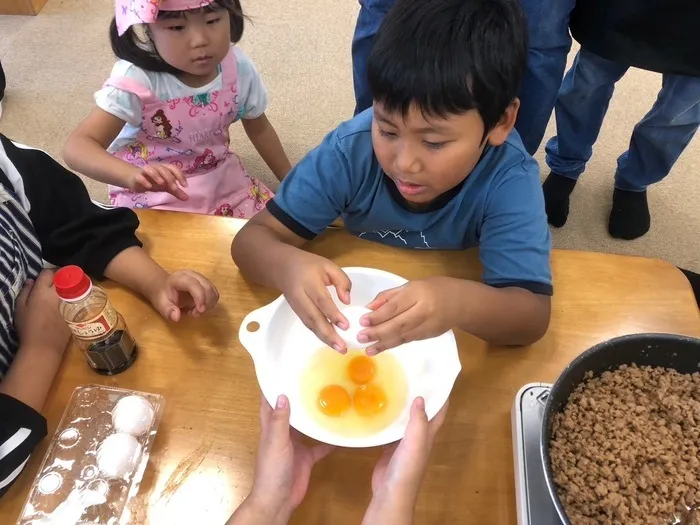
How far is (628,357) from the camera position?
2.12ft

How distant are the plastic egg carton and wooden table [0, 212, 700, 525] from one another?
15mm

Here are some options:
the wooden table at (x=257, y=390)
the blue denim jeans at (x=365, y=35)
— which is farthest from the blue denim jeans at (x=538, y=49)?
the wooden table at (x=257, y=390)

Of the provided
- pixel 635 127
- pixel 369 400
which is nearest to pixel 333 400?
pixel 369 400

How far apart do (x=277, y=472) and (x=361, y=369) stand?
0.18 metres

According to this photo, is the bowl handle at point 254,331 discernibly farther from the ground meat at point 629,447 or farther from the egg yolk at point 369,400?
the ground meat at point 629,447

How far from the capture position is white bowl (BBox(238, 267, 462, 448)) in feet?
2.21

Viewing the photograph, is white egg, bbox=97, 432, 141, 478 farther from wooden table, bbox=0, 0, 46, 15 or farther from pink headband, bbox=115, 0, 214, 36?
wooden table, bbox=0, 0, 46, 15

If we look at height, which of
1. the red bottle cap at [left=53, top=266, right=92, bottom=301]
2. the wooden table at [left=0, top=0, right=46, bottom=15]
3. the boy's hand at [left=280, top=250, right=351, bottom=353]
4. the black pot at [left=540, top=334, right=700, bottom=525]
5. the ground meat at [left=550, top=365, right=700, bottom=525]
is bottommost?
the wooden table at [left=0, top=0, right=46, bottom=15]

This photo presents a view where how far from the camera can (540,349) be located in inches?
31.4

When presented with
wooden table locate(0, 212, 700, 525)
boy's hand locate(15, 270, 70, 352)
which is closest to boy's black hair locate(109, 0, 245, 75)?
wooden table locate(0, 212, 700, 525)

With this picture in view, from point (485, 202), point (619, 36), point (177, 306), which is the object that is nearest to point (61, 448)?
point (177, 306)

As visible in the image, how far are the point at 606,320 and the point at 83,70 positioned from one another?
7.38 feet

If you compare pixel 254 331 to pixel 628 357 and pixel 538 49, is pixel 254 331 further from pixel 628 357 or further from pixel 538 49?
pixel 538 49

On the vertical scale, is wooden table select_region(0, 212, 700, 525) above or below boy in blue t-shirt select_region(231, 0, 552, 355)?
below
